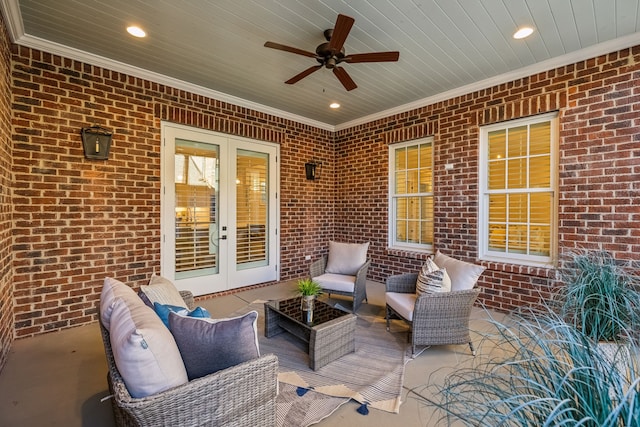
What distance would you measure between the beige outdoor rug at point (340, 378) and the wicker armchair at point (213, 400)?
483 millimetres

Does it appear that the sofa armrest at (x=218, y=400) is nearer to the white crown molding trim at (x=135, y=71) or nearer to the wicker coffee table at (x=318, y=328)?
the wicker coffee table at (x=318, y=328)

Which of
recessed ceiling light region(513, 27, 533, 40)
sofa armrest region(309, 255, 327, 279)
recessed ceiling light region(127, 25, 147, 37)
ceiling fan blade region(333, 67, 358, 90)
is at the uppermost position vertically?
recessed ceiling light region(513, 27, 533, 40)

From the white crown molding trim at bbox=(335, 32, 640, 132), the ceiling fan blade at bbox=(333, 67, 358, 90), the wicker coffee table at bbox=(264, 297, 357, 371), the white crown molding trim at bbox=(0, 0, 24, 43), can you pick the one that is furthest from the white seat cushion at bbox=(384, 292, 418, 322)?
the white crown molding trim at bbox=(0, 0, 24, 43)

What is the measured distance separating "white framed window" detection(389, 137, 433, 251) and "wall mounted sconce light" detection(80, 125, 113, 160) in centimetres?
395

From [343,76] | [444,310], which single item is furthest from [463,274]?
[343,76]

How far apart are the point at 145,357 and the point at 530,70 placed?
439 cm

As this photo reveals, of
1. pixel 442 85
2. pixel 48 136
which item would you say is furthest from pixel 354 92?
pixel 48 136

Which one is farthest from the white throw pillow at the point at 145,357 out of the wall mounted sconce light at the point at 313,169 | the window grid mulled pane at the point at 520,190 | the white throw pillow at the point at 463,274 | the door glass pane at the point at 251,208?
the wall mounted sconce light at the point at 313,169

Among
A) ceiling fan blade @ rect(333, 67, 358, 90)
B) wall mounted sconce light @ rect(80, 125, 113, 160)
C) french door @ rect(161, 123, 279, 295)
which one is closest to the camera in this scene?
ceiling fan blade @ rect(333, 67, 358, 90)

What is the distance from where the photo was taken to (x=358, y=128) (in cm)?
522

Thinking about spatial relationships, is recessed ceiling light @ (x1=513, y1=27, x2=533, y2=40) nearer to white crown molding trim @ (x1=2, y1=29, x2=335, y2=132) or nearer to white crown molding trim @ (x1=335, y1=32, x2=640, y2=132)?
white crown molding trim @ (x1=335, y1=32, x2=640, y2=132)

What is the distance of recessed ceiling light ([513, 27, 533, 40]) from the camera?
257 cm

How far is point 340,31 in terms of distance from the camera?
218 cm

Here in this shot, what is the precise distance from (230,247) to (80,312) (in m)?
1.82
